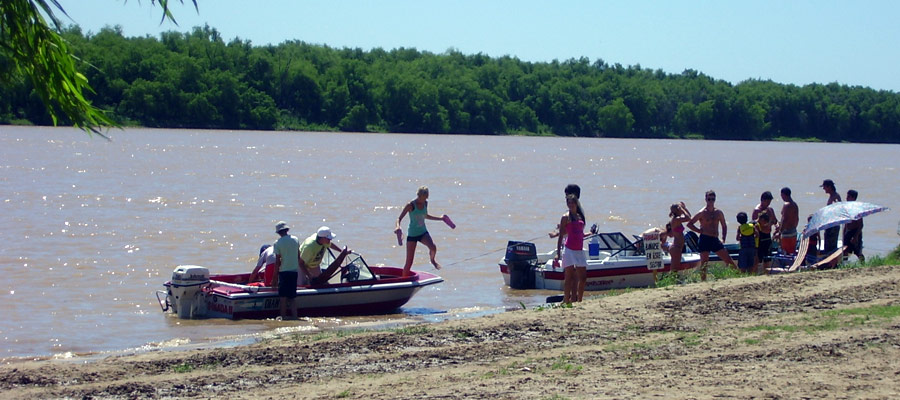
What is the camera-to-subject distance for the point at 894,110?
14012 centimetres

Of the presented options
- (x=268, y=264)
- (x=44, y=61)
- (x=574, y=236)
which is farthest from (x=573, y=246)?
(x=44, y=61)

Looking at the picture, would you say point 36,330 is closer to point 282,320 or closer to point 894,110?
point 282,320

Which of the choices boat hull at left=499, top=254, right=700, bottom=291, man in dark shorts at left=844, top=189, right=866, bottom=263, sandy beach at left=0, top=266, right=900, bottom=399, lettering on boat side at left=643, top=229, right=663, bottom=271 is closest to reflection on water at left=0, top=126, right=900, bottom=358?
boat hull at left=499, top=254, right=700, bottom=291

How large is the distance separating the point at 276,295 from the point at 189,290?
1199 millimetres

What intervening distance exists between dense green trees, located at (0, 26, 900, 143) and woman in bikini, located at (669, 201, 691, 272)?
71128 millimetres

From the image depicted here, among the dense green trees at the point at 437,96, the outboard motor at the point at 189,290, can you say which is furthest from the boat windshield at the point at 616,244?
the dense green trees at the point at 437,96

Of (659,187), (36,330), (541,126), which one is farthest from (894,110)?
(36,330)

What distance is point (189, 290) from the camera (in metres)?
14.5

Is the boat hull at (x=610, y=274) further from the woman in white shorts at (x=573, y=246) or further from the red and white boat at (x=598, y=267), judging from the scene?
the woman in white shorts at (x=573, y=246)

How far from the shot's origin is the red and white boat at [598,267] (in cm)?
1733

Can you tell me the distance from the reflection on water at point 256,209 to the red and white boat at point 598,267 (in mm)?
377

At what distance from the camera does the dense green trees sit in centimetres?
9819

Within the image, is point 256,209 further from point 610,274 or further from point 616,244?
point 610,274

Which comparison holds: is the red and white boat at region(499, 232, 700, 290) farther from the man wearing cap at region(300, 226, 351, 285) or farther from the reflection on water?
the man wearing cap at region(300, 226, 351, 285)
